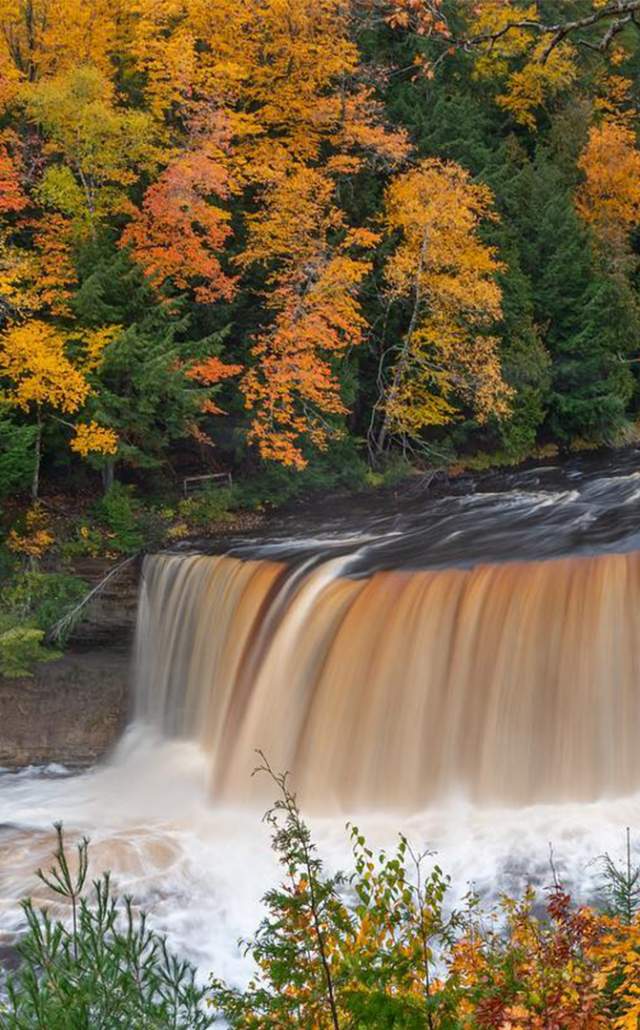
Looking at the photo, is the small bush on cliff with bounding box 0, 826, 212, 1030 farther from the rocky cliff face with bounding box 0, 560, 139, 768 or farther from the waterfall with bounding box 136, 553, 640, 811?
the rocky cliff face with bounding box 0, 560, 139, 768

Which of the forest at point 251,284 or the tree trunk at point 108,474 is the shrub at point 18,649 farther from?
the tree trunk at point 108,474

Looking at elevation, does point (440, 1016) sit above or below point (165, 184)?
below

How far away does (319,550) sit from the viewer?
49.4 ft

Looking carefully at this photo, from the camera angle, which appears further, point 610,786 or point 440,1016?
point 610,786

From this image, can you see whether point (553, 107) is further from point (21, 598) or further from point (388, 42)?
point (21, 598)

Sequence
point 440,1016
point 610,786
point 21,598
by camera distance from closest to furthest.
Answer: point 440,1016, point 610,786, point 21,598

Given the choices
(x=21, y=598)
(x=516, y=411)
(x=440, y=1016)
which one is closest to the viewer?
(x=440, y=1016)

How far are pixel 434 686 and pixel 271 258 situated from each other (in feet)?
36.1

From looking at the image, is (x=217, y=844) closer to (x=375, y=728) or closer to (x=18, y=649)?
(x=375, y=728)

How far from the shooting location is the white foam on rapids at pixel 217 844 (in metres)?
9.39

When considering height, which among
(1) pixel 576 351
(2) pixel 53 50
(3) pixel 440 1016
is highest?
(2) pixel 53 50

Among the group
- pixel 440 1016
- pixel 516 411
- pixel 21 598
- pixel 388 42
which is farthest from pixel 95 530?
pixel 388 42

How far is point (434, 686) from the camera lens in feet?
38.1

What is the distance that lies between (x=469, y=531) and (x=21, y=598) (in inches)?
297
